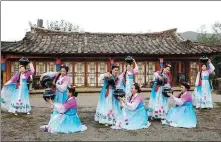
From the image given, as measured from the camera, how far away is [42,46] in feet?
61.1

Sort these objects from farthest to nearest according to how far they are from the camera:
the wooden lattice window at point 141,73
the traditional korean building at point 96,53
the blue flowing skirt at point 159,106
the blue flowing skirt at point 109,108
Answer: the wooden lattice window at point 141,73 < the traditional korean building at point 96,53 < the blue flowing skirt at point 159,106 < the blue flowing skirt at point 109,108

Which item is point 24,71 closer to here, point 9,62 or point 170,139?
point 170,139

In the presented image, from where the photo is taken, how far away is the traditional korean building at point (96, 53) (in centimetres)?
1789

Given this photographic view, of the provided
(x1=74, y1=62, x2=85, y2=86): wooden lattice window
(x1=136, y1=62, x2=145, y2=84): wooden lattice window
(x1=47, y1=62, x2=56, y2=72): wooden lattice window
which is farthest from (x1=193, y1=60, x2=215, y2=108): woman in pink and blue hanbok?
(x1=47, y1=62, x2=56, y2=72): wooden lattice window

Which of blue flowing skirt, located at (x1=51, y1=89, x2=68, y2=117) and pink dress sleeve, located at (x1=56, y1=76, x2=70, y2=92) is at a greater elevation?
pink dress sleeve, located at (x1=56, y1=76, x2=70, y2=92)

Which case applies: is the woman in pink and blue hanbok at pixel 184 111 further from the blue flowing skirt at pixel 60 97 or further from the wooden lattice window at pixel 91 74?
the wooden lattice window at pixel 91 74

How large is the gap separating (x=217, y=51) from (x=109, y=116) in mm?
12233

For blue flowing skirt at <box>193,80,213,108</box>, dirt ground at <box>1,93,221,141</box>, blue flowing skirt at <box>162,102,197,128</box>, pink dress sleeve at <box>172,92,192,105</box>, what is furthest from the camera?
blue flowing skirt at <box>193,80,213,108</box>

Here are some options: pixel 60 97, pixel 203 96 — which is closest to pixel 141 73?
pixel 203 96

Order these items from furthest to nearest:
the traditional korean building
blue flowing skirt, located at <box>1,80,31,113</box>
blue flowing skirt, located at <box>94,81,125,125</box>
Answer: the traditional korean building < blue flowing skirt, located at <box>1,80,31,113</box> < blue flowing skirt, located at <box>94,81,125,125</box>

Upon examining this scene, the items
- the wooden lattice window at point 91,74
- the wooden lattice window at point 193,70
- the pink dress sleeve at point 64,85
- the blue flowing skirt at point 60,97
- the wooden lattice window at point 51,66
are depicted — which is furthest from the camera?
Result: the wooden lattice window at point 193,70

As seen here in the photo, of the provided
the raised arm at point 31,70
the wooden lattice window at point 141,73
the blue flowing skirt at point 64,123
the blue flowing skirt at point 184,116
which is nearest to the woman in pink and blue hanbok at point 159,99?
the blue flowing skirt at point 184,116

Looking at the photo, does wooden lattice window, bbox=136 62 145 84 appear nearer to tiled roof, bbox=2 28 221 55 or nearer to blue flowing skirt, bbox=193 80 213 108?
tiled roof, bbox=2 28 221 55

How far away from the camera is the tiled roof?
1800cm
